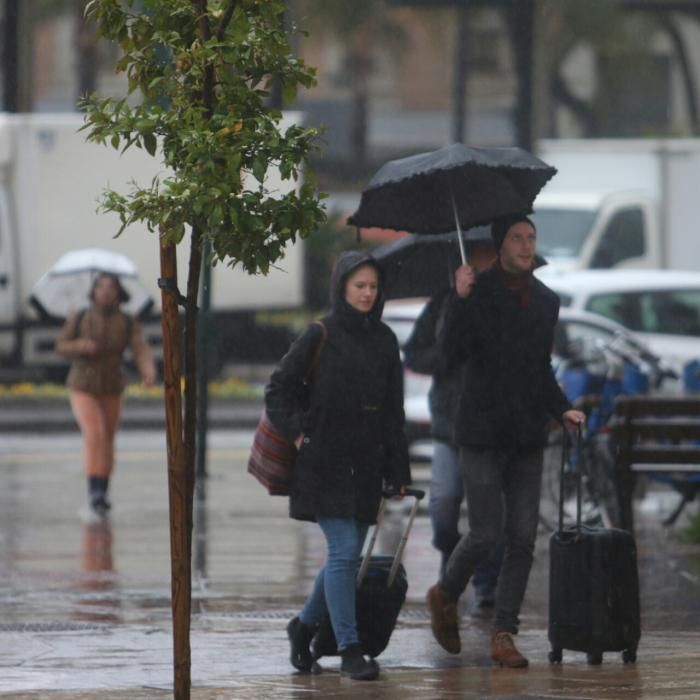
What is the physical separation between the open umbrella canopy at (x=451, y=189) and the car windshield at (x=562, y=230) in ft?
48.9

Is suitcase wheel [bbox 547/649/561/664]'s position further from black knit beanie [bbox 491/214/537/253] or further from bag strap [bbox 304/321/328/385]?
black knit beanie [bbox 491/214/537/253]

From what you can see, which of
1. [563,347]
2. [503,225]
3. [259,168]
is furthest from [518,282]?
[563,347]

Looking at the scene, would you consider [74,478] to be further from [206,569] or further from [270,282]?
[270,282]

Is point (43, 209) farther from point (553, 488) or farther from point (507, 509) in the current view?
point (507, 509)

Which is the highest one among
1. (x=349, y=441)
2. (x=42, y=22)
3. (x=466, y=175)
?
(x=42, y=22)

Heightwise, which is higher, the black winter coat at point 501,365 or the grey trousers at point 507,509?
the black winter coat at point 501,365

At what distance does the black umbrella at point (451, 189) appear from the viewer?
31.2 feet

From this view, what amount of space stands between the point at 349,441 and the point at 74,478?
9352mm

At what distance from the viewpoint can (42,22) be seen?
52.7 meters

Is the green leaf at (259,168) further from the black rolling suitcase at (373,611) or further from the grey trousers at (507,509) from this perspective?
the grey trousers at (507,509)

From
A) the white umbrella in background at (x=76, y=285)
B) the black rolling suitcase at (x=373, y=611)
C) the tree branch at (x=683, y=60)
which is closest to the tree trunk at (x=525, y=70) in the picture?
the tree branch at (x=683, y=60)

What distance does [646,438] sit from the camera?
12961 mm

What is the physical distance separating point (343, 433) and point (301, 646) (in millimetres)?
882

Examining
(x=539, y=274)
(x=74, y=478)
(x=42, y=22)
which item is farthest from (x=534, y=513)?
(x=42, y=22)
